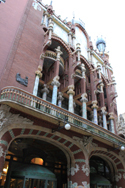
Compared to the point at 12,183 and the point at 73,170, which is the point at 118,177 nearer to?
the point at 73,170

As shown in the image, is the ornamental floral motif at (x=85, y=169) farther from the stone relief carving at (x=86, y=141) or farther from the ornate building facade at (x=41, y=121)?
the stone relief carving at (x=86, y=141)

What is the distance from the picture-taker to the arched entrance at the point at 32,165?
1194 cm

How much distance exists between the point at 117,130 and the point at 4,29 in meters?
20.3

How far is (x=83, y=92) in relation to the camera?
60.2ft

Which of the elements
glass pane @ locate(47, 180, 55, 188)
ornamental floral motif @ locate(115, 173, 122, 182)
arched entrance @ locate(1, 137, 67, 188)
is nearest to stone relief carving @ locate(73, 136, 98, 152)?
arched entrance @ locate(1, 137, 67, 188)

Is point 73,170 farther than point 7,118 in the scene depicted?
Yes

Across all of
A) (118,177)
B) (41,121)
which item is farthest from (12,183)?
(118,177)

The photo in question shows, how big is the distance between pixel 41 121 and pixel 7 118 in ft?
8.44

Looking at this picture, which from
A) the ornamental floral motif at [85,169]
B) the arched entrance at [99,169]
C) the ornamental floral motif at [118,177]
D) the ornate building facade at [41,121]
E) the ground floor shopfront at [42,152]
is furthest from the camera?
the ornamental floral motif at [118,177]

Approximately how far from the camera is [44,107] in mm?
11641

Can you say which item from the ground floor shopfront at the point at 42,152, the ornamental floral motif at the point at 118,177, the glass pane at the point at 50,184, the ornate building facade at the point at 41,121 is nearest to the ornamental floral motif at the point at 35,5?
the ornate building facade at the point at 41,121

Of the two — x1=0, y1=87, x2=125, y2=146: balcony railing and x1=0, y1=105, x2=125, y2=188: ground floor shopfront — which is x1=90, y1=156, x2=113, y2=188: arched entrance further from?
x1=0, y1=87, x2=125, y2=146: balcony railing

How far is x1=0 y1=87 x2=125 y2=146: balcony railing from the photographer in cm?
1034

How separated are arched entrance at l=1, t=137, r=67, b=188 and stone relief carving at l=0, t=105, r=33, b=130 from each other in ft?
10.5
